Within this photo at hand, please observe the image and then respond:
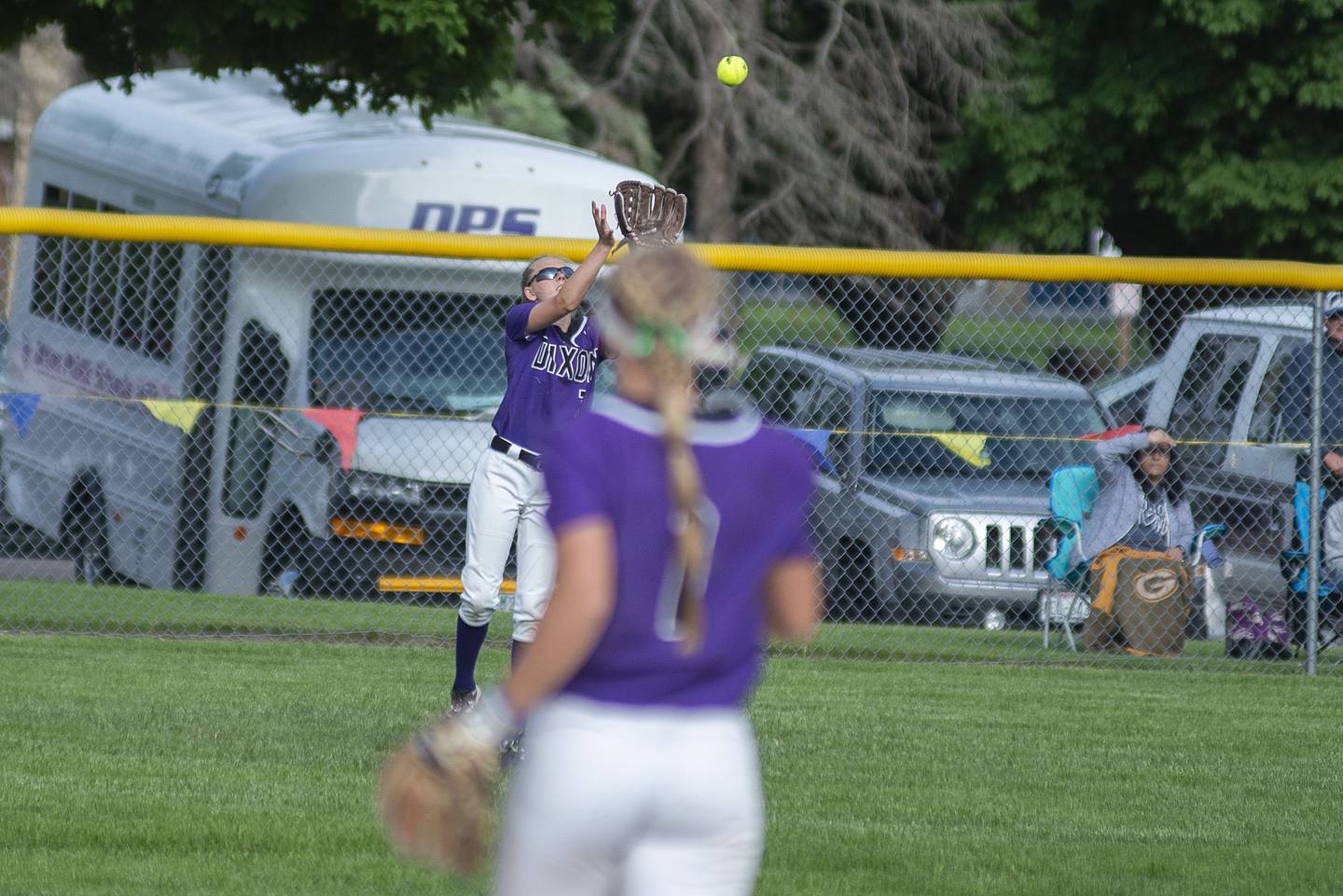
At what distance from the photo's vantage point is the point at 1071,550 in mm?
11562

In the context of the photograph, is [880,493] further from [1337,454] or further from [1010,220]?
[1010,220]

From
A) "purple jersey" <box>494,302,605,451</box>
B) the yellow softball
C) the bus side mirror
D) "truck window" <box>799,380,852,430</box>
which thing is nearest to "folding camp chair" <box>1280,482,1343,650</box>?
"truck window" <box>799,380,852,430</box>

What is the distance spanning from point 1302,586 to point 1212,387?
Result: 1.73 metres

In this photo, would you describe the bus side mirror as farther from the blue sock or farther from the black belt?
the black belt

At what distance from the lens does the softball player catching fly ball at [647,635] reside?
9.69 ft

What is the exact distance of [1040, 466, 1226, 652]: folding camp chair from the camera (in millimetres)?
11484

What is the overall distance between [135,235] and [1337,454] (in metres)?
6.63

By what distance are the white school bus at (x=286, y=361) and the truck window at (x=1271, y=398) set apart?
4.47m

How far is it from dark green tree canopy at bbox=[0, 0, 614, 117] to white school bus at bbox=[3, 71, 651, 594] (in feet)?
1.23

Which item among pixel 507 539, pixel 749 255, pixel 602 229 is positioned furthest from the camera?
pixel 749 255

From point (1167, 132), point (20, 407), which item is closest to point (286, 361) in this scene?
point (20, 407)

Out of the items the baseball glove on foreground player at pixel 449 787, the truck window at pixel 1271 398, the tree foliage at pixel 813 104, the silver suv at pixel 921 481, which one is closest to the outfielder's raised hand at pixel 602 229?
the baseball glove on foreground player at pixel 449 787

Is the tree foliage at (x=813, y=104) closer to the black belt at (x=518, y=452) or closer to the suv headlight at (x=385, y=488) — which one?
the suv headlight at (x=385, y=488)

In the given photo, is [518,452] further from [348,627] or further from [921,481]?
[921,481]
